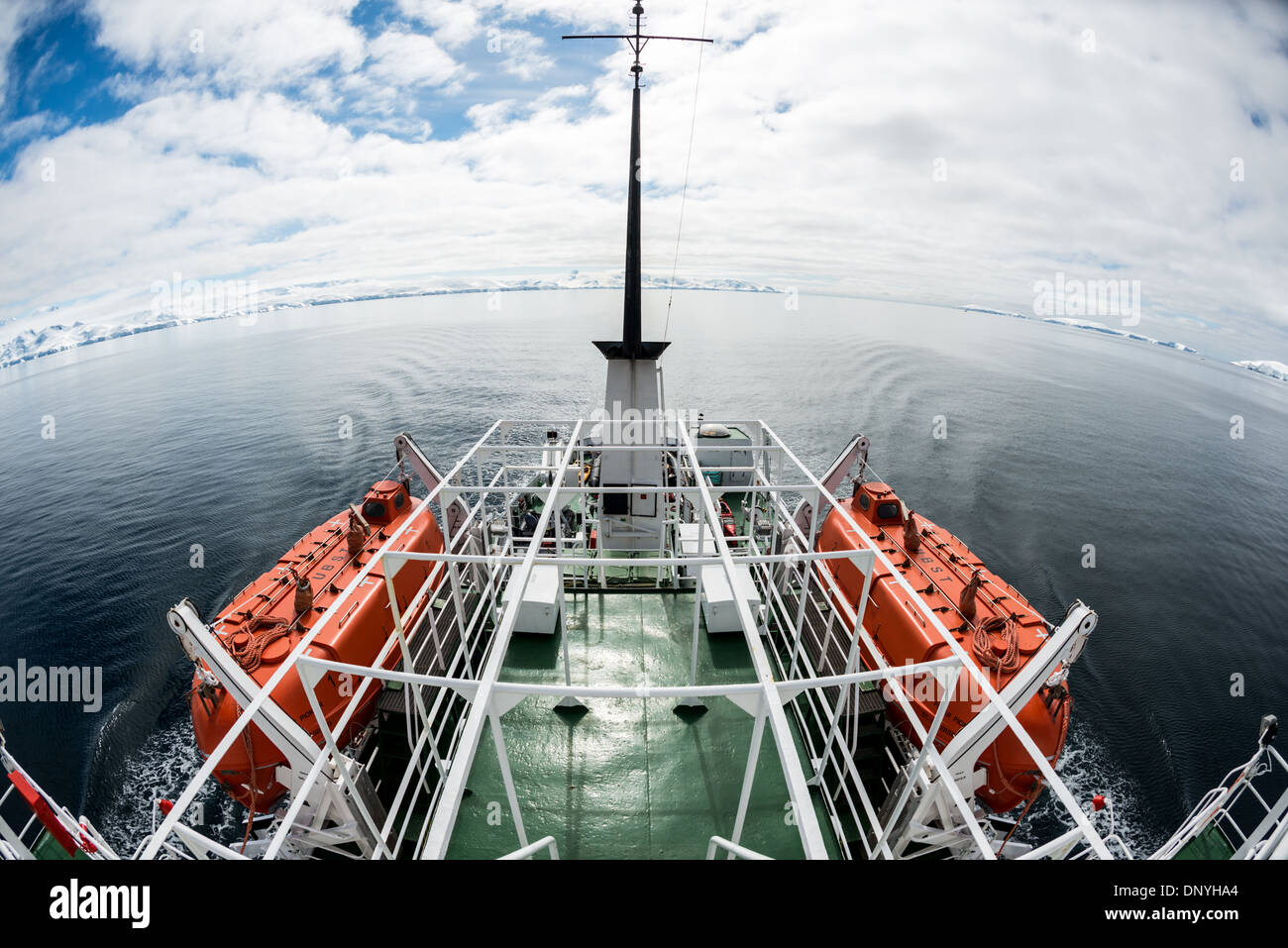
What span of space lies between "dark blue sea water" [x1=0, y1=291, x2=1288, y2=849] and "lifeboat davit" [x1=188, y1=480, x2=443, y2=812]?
6.13m

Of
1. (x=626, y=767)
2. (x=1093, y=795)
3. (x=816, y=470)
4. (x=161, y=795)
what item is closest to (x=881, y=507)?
(x=626, y=767)

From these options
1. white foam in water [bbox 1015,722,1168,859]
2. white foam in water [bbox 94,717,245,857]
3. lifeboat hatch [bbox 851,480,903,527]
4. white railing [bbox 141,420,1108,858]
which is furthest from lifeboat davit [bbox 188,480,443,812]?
white foam in water [bbox 1015,722,1168,859]

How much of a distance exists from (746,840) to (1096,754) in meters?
14.1

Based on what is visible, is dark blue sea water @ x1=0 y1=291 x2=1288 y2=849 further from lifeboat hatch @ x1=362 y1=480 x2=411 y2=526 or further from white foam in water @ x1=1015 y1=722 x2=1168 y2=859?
lifeboat hatch @ x1=362 y1=480 x2=411 y2=526

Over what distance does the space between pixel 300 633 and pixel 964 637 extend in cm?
1141

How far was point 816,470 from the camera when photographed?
1181 inches

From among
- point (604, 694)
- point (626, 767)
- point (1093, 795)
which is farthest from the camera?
point (1093, 795)

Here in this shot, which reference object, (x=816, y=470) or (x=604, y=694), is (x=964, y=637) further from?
(x=816, y=470)

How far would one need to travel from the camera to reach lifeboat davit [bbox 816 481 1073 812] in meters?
7.82

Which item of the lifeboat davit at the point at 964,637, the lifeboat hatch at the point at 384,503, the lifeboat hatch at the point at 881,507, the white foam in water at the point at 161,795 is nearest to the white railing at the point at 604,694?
the lifeboat davit at the point at 964,637

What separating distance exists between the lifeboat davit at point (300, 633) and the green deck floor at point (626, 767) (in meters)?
2.43

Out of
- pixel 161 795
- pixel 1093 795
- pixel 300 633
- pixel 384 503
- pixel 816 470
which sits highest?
pixel 384 503

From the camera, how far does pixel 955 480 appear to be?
30391mm
